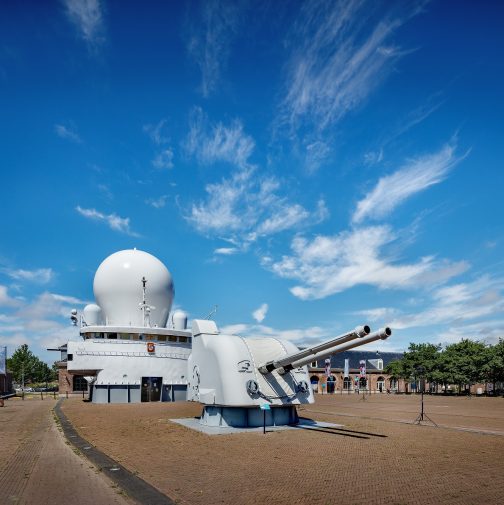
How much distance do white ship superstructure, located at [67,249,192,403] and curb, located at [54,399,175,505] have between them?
92.4 feet

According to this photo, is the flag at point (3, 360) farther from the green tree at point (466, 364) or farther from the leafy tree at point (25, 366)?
the green tree at point (466, 364)

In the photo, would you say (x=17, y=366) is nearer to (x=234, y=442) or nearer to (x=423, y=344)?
(x=423, y=344)

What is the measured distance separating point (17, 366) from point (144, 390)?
78.8 meters

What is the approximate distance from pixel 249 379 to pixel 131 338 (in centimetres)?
2898

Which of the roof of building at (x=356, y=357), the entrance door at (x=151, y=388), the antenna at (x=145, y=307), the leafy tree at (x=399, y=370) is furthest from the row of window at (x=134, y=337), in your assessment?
the leafy tree at (x=399, y=370)

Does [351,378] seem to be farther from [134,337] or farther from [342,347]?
[342,347]

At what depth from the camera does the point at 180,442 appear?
1794 cm

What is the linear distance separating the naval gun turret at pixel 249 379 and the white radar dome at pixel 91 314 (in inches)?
1179

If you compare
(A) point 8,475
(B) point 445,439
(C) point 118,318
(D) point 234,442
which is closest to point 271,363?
(D) point 234,442

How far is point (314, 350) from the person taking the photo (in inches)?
768

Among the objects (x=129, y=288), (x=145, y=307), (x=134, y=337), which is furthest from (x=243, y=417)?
(x=129, y=288)

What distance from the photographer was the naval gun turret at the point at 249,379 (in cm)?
2045

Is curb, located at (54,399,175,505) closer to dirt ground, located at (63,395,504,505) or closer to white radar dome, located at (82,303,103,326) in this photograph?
dirt ground, located at (63,395,504,505)

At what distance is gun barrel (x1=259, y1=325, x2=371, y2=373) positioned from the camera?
15680 mm
